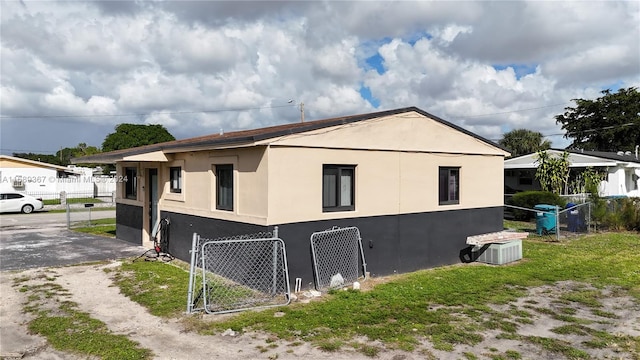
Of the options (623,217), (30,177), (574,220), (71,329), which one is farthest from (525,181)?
(30,177)

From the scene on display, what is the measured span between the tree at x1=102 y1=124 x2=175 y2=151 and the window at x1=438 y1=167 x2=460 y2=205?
55.1m

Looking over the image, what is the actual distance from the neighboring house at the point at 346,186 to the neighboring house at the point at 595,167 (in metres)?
14.9

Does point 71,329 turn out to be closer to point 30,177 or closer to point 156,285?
point 156,285

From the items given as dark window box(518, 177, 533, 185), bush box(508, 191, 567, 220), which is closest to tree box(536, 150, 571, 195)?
bush box(508, 191, 567, 220)

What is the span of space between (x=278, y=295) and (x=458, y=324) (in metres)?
3.14

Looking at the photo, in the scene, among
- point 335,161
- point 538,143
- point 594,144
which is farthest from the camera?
point 594,144

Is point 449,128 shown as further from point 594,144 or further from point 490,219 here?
point 594,144

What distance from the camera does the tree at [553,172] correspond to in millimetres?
22922

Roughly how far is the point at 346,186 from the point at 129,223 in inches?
336

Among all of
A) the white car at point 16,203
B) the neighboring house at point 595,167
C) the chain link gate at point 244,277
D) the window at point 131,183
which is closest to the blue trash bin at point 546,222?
the neighboring house at point 595,167

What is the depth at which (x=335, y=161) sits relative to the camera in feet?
29.7

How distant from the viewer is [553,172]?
23.0 metres

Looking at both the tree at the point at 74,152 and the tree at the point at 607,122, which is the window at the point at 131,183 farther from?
the tree at the point at 74,152

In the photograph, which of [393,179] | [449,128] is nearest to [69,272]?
[393,179]
